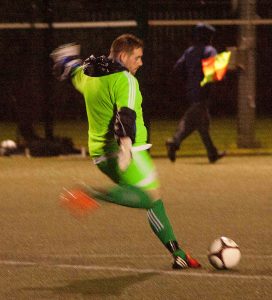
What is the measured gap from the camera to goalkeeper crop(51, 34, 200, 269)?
8273mm

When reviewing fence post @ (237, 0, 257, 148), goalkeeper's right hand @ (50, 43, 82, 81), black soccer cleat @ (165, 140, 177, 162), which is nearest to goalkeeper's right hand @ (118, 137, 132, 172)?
goalkeeper's right hand @ (50, 43, 82, 81)

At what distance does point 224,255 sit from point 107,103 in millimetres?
1461

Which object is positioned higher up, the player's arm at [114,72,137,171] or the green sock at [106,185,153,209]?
the player's arm at [114,72,137,171]

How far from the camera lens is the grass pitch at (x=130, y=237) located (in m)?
7.94

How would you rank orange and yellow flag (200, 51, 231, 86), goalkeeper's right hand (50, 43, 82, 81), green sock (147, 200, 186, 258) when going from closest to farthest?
green sock (147, 200, 186, 258)
goalkeeper's right hand (50, 43, 82, 81)
orange and yellow flag (200, 51, 231, 86)

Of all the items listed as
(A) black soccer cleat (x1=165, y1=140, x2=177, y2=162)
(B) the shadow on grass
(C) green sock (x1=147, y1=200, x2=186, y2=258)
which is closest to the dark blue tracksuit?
(A) black soccer cleat (x1=165, y1=140, x2=177, y2=162)

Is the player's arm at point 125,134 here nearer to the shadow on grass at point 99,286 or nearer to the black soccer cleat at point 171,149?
the shadow on grass at point 99,286

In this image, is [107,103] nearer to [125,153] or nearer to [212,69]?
[125,153]

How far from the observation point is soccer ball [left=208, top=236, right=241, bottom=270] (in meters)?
8.49

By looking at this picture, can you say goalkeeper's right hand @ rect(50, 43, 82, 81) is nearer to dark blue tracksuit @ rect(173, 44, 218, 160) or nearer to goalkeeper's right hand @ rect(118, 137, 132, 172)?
goalkeeper's right hand @ rect(118, 137, 132, 172)

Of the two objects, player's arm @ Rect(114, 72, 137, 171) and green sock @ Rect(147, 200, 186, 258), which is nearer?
player's arm @ Rect(114, 72, 137, 171)

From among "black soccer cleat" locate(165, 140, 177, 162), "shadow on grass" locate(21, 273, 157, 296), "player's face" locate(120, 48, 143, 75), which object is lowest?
"black soccer cleat" locate(165, 140, 177, 162)

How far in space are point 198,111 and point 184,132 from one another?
1.19ft

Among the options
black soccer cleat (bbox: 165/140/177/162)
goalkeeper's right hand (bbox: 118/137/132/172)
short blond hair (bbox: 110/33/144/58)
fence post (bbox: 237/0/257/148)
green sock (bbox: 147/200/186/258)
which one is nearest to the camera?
goalkeeper's right hand (bbox: 118/137/132/172)
